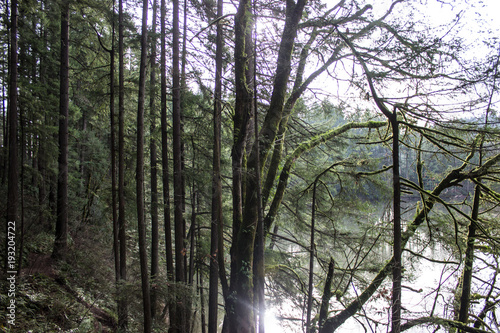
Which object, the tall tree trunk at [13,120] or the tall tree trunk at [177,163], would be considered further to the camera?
the tall tree trunk at [177,163]

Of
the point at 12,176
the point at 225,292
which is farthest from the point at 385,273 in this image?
the point at 12,176

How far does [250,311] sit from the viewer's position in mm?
5125

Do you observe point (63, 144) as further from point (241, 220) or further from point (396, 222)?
point (396, 222)

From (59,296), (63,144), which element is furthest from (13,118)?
(59,296)

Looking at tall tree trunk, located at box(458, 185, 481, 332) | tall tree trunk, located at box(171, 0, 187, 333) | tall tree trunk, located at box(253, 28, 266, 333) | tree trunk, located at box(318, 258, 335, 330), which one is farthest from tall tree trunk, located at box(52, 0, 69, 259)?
tall tree trunk, located at box(458, 185, 481, 332)

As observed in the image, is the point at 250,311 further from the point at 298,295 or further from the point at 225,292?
the point at 298,295

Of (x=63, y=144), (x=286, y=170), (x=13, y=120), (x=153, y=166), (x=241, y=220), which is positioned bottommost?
(x=241, y=220)

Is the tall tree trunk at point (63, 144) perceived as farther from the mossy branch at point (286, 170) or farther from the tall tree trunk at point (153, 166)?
the mossy branch at point (286, 170)

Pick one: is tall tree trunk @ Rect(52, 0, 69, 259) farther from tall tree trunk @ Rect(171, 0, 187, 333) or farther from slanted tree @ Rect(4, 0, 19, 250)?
tall tree trunk @ Rect(171, 0, 187, 333)

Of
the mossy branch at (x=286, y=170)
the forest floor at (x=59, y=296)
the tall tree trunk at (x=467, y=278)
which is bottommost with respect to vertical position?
the forest floor at (x=59, y=296)

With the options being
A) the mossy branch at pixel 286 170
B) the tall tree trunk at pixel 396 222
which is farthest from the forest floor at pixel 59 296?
the tall tree trunk at pixel 396 222

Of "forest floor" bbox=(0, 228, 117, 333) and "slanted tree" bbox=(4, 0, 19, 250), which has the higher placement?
"slanted tree" bbox=(4, 0, 19, 250)

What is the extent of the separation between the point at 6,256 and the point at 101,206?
25.2ft

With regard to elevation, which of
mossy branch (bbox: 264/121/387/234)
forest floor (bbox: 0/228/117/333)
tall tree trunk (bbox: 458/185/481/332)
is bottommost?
forest floor (bbox: 0/228/117/333)
